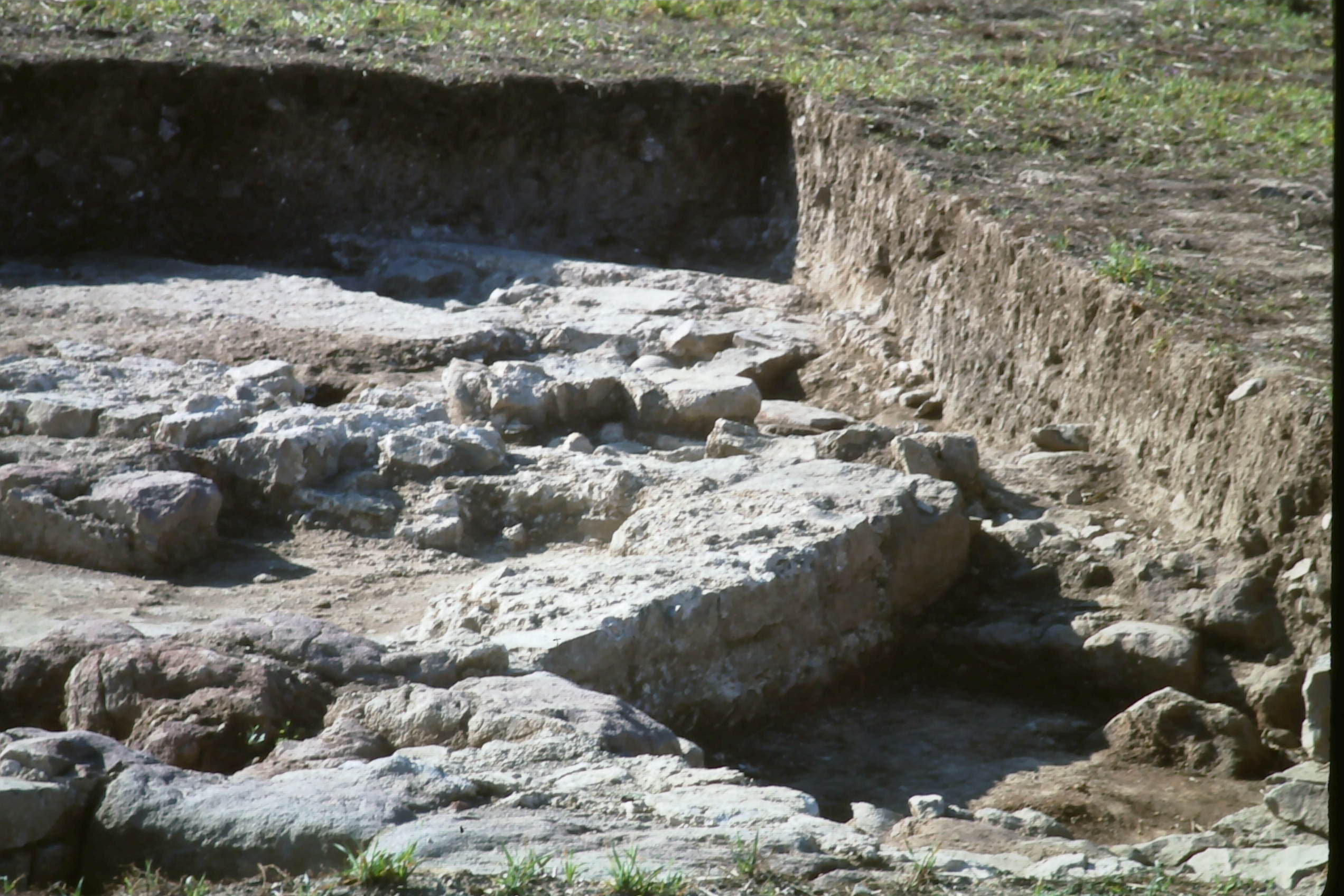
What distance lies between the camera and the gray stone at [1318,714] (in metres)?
3.73

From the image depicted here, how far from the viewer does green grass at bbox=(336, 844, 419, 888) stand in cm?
221

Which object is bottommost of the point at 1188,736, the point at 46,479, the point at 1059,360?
the point at 1188,736

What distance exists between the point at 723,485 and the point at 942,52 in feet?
21.6

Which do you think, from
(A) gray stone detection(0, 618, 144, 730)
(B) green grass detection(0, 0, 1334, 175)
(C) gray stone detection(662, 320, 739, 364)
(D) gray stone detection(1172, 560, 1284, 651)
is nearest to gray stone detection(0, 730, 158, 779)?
(A) gray stone detection(0, 618, 144, 730)

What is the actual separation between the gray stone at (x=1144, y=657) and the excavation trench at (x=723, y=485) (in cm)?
2

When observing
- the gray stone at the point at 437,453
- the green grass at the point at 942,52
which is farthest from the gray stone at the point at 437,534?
the green grass at the point at 942,52

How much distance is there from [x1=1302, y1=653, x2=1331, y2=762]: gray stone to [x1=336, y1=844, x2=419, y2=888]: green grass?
2685 mm

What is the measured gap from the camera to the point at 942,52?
34.1ft

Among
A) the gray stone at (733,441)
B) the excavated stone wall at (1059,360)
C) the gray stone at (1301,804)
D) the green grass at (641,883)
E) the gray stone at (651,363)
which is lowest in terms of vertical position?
the gray stone at (1301,804)

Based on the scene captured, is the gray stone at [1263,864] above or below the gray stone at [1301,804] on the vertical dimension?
above

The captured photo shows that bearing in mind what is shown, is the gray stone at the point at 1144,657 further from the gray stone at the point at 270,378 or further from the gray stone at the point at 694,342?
the gray stone at the point at 270,378

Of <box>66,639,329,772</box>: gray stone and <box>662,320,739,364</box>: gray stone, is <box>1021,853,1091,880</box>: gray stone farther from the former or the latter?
<box>662,320,739,364</box>: gray stone

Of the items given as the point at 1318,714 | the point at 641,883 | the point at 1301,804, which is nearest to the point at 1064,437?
the point at 1318,714

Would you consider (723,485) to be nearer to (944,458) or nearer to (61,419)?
(944,458)
